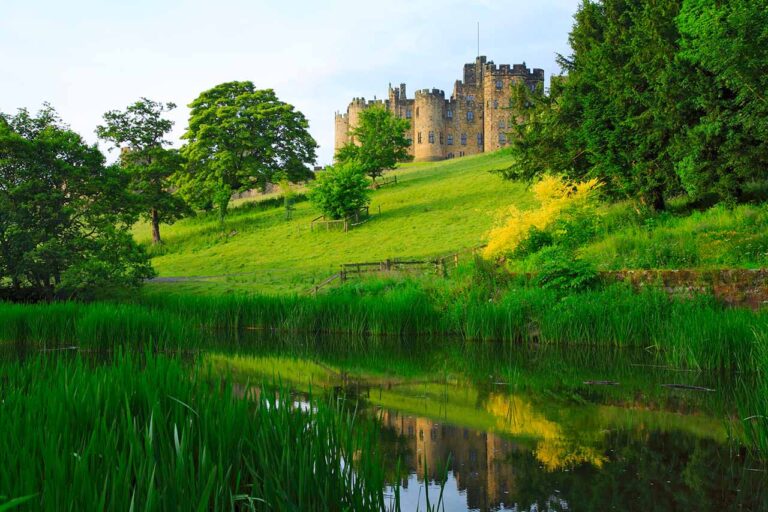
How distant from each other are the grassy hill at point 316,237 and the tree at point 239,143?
2.80 meters

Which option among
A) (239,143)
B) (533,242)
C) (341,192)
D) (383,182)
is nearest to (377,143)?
(383,182)

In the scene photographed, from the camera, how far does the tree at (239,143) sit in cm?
5166

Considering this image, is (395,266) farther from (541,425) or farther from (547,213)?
(541,425)

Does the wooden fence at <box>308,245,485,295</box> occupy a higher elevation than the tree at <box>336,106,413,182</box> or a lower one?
lower

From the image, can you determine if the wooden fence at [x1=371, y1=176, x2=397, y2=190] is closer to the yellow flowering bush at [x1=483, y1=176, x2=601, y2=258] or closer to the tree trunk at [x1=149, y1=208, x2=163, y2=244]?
the tree trunk at [x1=149, y1=208, x2=163, y2=244]

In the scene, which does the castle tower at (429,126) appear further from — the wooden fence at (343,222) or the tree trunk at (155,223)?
the tree trunk at (155,223)

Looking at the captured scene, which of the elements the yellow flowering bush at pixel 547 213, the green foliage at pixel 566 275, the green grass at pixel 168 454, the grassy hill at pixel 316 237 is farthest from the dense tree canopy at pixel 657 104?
the green grass at pixel 168 454

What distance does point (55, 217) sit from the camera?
27.2 meters

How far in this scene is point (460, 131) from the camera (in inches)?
3553

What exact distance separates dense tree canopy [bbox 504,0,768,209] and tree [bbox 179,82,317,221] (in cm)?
2747

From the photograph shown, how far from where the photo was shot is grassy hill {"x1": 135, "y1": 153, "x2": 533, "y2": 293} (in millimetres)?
32688

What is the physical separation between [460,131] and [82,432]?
87731 mm

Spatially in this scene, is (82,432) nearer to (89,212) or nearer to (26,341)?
(26,341)

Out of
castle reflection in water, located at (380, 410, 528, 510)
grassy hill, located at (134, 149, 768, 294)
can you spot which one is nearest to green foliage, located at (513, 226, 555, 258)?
grassy hill, located at (134, 149, 768, 294)
